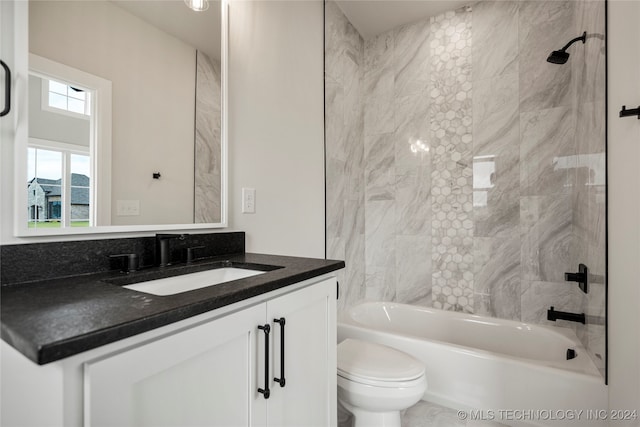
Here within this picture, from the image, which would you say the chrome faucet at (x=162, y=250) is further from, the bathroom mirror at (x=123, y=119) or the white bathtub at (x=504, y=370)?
the white bathtub at (x=504, y=370)

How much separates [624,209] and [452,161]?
4.42ft

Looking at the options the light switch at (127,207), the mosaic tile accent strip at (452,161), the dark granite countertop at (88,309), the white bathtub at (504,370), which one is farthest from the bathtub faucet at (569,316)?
the light switch at (127,207)

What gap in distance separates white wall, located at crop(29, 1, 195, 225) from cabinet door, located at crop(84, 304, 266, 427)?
631mm

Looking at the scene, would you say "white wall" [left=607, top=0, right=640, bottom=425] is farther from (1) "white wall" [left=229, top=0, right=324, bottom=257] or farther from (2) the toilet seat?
(1) "white wall" [left=229, top=0, right=324, bottom=257]

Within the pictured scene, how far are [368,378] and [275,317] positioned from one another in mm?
727

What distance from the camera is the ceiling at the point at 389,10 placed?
238 centimetres

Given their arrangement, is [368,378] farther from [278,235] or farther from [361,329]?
[278,235]

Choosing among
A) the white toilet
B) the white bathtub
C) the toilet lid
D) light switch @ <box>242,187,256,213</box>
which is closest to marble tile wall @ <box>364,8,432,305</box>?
the white bathtub

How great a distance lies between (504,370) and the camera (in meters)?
1.65

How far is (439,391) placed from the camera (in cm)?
183

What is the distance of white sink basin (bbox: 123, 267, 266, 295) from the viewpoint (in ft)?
3.19

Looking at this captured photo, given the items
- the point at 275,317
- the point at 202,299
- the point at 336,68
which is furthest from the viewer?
the point at 336,68

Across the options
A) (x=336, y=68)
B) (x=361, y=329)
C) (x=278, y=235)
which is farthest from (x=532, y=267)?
(x=336, y=68)

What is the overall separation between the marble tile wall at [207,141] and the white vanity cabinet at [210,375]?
62cm
